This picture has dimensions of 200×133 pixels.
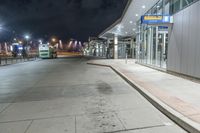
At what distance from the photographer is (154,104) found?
5.78 meters

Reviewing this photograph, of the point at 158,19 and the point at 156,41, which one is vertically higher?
the point at 158,19

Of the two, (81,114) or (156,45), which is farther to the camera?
(156,45)

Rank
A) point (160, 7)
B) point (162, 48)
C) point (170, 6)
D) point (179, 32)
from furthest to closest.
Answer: point (162, 48), point (160, 7), point (170, 6), point (179, 32)

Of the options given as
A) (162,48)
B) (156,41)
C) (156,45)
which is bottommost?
(162,48)

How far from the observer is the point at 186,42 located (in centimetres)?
954

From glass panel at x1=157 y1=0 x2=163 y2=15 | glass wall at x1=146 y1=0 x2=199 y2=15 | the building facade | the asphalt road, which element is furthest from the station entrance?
the asphalt road

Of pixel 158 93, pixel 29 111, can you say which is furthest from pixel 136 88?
pixel 29 111

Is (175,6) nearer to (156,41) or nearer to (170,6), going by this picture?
(170,6)

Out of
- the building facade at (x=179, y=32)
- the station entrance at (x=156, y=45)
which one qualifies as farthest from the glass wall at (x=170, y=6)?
the station entrance at (x=156, y=45)

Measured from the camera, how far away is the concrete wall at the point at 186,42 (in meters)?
8.59

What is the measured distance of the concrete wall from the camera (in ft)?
28.2

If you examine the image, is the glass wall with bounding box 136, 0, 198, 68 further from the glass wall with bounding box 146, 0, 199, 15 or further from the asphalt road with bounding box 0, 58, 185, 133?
the asphalt road with bounding box 0, 58, 185, 133

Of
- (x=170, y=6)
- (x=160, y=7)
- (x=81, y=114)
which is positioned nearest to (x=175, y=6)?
(x=170, y=6)

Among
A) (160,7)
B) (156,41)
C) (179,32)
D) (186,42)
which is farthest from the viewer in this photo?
(156,41)
